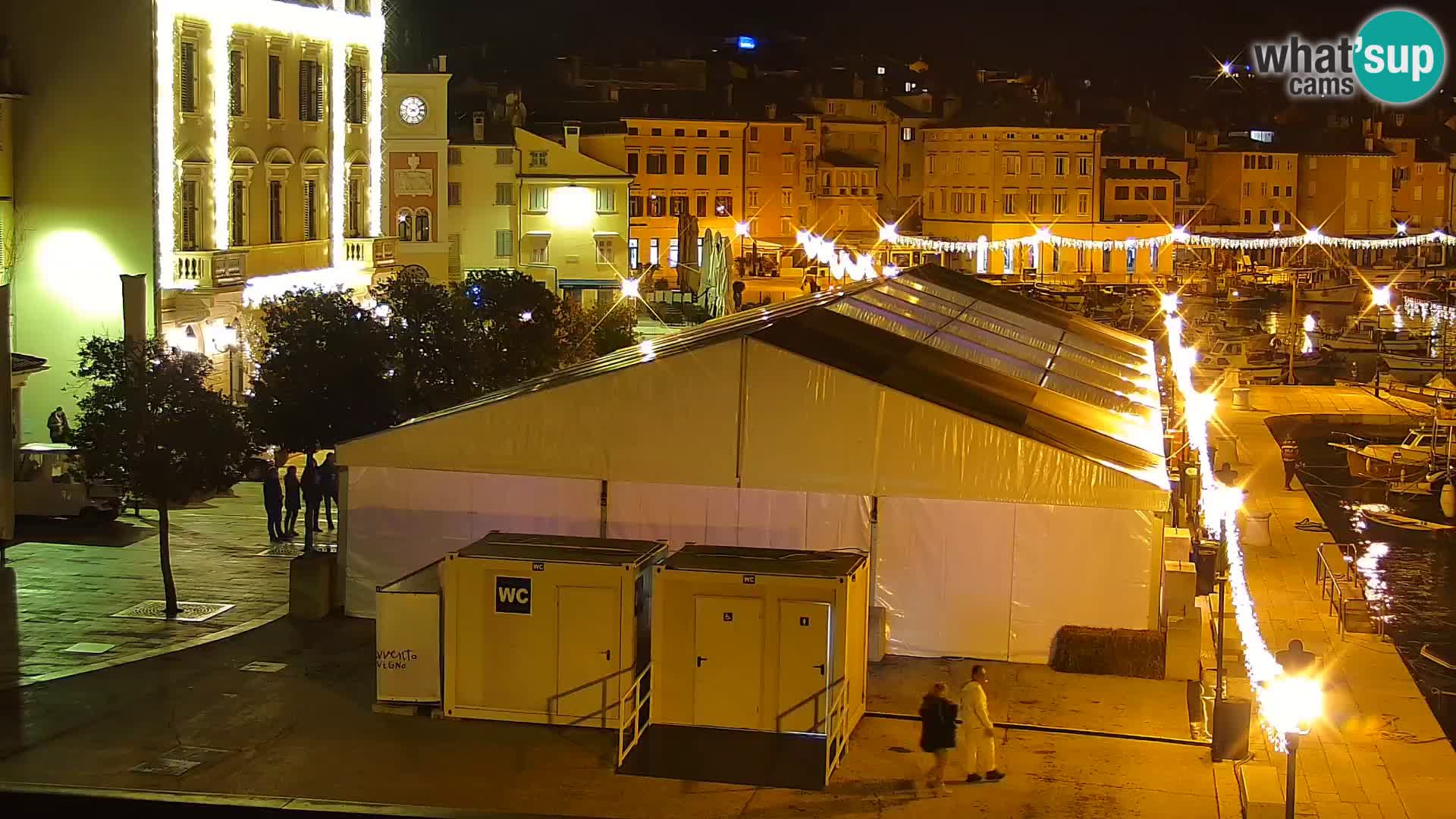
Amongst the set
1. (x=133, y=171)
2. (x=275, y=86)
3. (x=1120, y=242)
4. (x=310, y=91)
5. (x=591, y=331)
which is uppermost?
(x=310, y=91)

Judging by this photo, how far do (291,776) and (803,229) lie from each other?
86472mm

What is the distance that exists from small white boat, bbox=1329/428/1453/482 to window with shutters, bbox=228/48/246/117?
76.8 feet

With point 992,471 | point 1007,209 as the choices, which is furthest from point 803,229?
point 992,471

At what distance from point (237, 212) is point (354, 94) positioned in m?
6.76

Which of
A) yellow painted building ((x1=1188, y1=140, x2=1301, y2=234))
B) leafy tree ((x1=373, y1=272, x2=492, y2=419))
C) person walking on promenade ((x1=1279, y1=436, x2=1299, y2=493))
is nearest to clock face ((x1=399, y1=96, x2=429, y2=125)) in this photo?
leafy tree ((x1=373, y1=272, x2=492, y2=419))

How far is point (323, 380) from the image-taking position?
2680cm

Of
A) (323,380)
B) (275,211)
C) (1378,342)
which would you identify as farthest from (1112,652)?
(1378,342)

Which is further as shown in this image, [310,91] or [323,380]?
[310,91]

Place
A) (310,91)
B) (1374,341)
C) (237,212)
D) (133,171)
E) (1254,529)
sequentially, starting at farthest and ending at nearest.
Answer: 1. (1374,341)
2. (310,91)
3. (237,212)
4. (133,171)
5. (1254,529)

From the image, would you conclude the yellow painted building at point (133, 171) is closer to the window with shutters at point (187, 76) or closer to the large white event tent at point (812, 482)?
the window with shutters at point (187, 76)

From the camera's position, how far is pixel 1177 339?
39.1 m

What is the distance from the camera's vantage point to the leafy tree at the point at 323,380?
26516 millimetres

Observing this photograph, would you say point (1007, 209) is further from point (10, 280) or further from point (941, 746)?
point (941, 746)

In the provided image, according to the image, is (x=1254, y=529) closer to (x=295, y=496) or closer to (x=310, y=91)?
(x=295, y=496)
